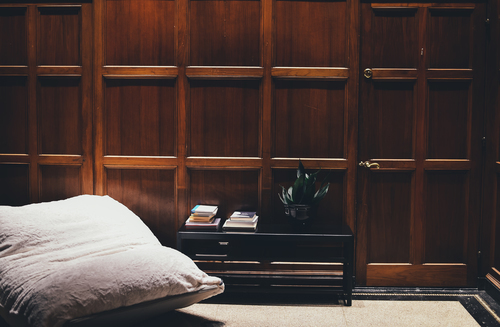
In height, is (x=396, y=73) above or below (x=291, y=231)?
above

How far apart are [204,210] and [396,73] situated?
5.79 ft

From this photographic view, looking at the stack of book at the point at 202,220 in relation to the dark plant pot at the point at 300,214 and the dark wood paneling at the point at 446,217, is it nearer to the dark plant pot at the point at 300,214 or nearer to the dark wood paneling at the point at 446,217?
the dark plant pot at the point at 300,214

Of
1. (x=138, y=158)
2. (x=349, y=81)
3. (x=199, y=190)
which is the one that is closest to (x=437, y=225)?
(x=349, y=81)

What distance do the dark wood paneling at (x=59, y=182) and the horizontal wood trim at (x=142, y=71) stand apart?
82 cm

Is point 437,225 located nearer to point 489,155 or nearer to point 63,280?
point 489,155

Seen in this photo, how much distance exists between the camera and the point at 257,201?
3234 millimetres

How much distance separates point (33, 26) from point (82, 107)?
0.73 meters

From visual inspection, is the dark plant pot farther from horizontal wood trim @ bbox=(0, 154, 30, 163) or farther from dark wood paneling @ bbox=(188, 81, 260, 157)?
horizontal wood trim @ bbox=(0, 154, 30, 163)

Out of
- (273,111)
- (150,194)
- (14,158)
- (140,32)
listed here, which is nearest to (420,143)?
(273,111)

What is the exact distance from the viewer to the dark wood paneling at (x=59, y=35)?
125 inches

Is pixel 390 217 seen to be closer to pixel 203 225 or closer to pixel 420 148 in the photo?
pixel 420 148

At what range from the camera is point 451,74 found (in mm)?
3104

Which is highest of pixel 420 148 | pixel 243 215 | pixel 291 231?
pixel 420 148

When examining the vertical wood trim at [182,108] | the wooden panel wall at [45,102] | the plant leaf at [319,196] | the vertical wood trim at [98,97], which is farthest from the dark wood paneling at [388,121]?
the wooden panel wall at [45,102]
